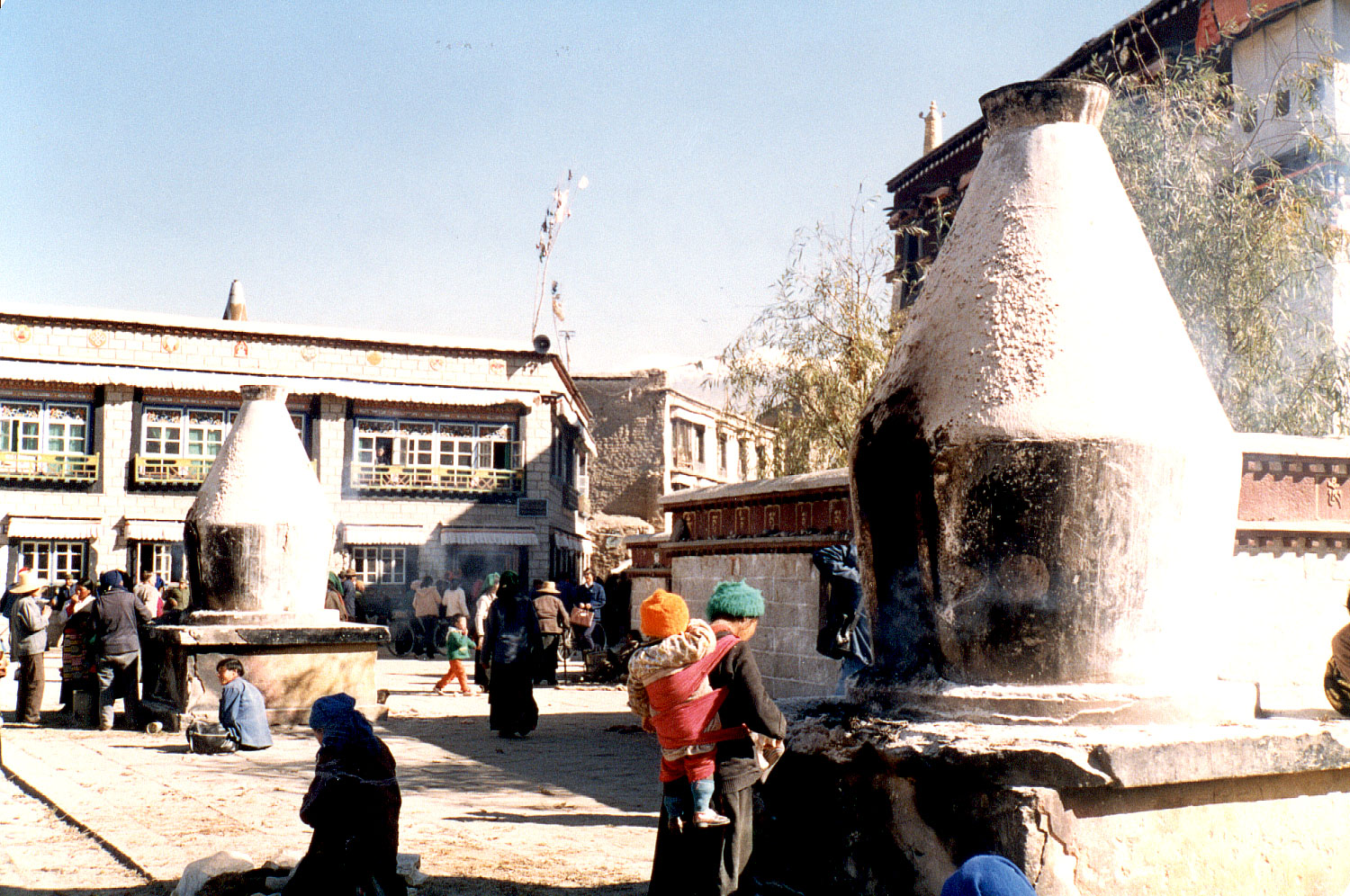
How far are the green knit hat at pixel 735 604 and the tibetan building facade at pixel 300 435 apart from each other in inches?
971

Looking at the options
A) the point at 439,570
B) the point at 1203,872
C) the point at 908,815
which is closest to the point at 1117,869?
the point at 1203,872

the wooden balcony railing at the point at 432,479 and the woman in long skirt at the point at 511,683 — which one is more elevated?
the wooden balcony railing at the point at 432,479

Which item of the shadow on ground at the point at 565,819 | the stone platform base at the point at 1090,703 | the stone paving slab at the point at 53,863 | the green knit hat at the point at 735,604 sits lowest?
the shadow on ground at the point at 565,819

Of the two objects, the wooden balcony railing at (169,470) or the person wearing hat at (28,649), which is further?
the wooden balcony railing at (169,470)

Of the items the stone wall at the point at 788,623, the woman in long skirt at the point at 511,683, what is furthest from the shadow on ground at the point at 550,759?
the stone wall at the point at 788,623

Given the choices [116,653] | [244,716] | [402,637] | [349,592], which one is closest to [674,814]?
[244,716]

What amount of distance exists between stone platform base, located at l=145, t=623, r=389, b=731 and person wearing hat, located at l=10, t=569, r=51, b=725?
1124 mm

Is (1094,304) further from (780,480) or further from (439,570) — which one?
(439,570)

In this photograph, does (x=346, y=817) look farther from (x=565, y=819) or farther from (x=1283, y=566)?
(x=1283, y=566)

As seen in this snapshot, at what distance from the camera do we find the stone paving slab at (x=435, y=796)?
18.1 feet

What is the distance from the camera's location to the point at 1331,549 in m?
8.41

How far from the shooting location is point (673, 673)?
4.20 metres

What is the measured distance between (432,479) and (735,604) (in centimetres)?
2549

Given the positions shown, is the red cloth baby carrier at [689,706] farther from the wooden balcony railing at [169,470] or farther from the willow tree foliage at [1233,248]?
the wooden balcony railing at [169,470]
